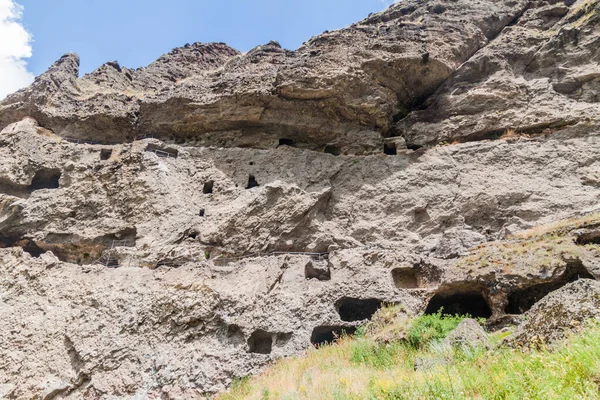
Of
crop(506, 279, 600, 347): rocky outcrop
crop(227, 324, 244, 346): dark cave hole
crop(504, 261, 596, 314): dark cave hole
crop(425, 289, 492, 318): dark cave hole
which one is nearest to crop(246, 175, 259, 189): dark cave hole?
crop(227, 324, 244, 346): dark cave hole

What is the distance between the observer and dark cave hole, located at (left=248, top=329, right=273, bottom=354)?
1008 cm

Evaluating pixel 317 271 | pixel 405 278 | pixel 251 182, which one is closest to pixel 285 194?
pixel 251 182

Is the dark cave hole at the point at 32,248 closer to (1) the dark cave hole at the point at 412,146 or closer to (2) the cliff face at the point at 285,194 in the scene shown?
(2) the cliff face at the point at 285,194

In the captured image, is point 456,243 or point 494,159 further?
point 494,159

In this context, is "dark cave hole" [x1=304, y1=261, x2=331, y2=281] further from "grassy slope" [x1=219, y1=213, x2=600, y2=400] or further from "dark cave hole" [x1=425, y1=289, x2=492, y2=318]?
"dark cave hole" [x1=425, y1=289, x2=492, y2=318]

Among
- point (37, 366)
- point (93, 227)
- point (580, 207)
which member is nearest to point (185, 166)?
point (93, 227)

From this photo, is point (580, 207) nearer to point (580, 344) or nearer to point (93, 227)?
point (580, 344)

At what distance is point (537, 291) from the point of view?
9.34 meters

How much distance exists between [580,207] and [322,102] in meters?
8.57

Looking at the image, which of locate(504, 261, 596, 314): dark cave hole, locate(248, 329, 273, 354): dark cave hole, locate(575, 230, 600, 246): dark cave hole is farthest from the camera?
locate(248, 329, 273, 354): dark cave hole

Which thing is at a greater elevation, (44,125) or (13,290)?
(44,125)

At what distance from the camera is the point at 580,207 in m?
12.1

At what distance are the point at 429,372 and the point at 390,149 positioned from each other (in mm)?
11692

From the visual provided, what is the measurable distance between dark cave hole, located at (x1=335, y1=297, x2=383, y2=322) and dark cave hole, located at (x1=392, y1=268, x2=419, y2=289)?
791 millimetres
